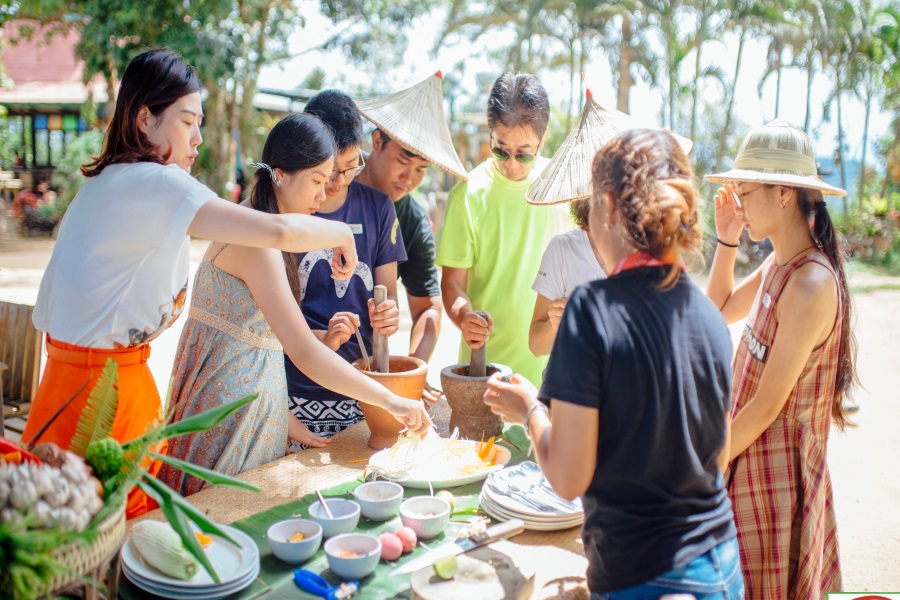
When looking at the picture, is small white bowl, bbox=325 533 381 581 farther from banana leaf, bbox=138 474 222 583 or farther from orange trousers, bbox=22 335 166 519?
orange trousers, bbox=22 335 166 519

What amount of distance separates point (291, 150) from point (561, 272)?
1.05 m

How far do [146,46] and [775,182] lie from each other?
13846 mm

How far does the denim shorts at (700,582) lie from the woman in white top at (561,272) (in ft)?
4.19

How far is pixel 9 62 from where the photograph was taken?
21.2 metres

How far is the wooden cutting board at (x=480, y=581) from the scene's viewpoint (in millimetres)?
1385

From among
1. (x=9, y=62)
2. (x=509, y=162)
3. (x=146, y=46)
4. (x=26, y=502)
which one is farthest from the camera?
(x=9, y=62)

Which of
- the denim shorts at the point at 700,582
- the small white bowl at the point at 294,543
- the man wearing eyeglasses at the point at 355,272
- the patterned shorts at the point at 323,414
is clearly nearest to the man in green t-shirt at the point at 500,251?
the man wearing eyeglasses at the point at 355,272

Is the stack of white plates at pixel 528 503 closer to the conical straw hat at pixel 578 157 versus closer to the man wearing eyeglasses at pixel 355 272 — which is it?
the man wearing eyeglasses at pixel 355 272

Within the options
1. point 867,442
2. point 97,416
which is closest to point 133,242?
point 97,416

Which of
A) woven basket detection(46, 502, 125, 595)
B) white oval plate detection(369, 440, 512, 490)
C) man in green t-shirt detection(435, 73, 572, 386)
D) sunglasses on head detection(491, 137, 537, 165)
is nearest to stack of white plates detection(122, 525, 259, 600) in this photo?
woven basket detection(46, 502, 125, 595)

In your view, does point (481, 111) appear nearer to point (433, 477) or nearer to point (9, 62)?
point (9, 62)

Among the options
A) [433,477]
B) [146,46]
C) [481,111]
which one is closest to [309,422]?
[433,477]

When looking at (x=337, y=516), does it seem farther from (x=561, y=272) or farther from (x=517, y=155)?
(x=517, y=155)

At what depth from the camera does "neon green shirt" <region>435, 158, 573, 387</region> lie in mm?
3072
